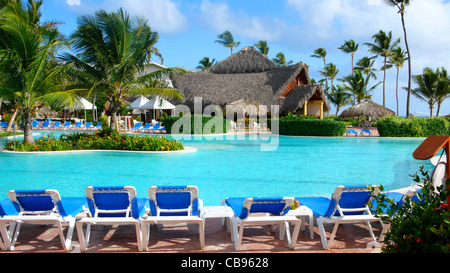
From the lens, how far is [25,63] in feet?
43.8

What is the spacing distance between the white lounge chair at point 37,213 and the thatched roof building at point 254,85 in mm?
28230

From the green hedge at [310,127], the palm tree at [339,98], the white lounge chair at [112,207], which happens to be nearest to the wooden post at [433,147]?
the white lounge chair at [112,207]

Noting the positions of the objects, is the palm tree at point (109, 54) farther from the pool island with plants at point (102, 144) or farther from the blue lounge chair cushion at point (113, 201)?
the blue lounge chair cushion at point (113, 201)

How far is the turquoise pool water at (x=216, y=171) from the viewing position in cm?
853

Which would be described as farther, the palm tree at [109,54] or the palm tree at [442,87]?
the palm tree at [442,87]

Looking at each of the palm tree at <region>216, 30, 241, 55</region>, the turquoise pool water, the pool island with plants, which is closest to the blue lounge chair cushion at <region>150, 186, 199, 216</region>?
the turquoise pool water

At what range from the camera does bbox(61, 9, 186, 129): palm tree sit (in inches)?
583

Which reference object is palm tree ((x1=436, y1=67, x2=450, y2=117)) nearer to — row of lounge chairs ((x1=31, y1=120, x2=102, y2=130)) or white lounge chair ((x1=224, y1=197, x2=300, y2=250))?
row of lounge chairs ((x1=31, y1=120, x2=102, y2=130))

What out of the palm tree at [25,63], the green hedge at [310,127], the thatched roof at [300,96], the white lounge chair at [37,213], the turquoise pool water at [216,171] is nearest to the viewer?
the white lounge chair at [37,213]

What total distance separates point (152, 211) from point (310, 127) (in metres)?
21.0

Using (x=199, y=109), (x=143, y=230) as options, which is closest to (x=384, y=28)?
(x=199, y=109)

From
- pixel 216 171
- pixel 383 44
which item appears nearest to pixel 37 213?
pixel 216 171
